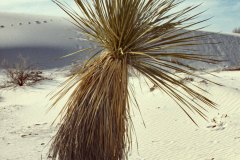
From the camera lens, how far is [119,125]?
4.76 meters

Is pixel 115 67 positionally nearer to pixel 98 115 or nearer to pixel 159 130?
pixel 98 115

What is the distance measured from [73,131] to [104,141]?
38cm

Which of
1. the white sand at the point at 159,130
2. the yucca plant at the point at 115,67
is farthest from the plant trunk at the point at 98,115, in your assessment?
the white sand at the point at 159,130

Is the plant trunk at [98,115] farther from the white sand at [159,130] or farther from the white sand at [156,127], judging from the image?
the white sand at [159,130]

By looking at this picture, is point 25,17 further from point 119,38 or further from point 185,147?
point 119,38

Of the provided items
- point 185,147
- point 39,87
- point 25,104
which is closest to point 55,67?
point 39,87

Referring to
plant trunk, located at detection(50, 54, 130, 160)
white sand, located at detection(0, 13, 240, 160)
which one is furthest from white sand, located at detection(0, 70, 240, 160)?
plant trunk, located at detection(50, 54, 130, 160)

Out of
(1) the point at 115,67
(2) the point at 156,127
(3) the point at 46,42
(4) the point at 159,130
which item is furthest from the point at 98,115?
(3) the point at 46,42

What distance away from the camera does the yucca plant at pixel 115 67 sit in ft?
14.7

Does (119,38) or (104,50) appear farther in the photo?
(104,50)

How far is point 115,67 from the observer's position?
4.68 meters

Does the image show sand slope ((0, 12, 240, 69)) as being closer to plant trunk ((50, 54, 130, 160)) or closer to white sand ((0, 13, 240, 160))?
white sand ((0, 13, 240, 160))

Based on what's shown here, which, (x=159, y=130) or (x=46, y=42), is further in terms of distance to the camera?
(x=46, y=42)

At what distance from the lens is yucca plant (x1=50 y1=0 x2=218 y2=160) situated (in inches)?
176
